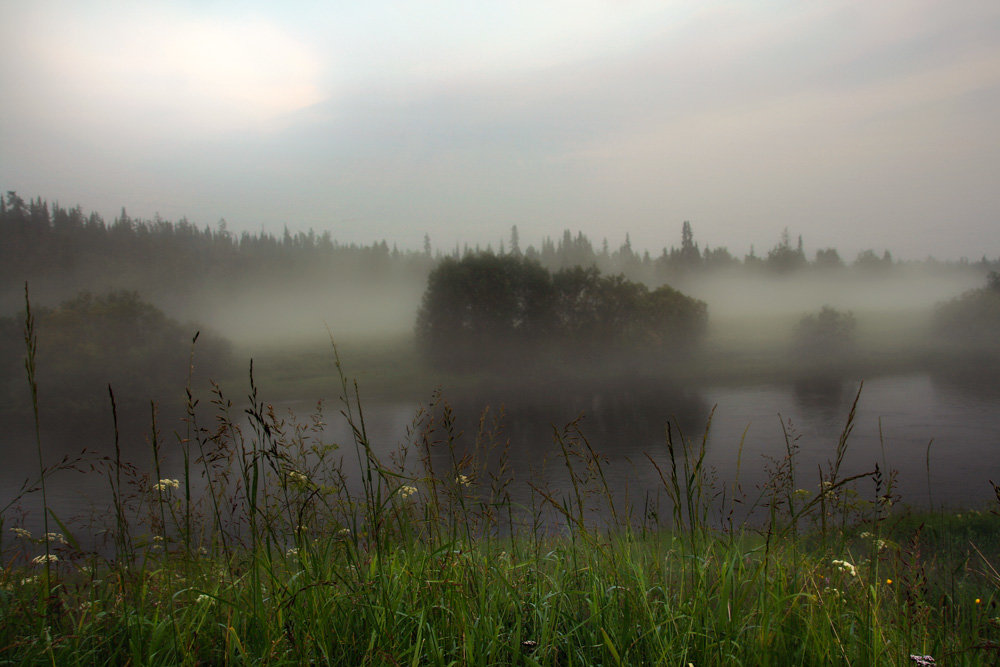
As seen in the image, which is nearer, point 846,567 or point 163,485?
point 846,567

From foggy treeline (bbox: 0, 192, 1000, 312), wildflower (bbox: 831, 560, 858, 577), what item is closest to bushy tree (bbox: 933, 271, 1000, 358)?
foggy treeline (bbox: 0, 192, 1000, 312)

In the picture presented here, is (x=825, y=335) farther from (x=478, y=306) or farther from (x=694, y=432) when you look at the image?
(x=478, y=306)

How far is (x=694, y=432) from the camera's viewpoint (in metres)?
31.8

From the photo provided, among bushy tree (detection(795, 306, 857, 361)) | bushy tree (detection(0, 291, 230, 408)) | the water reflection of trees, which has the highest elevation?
bushy tree (detection(0, 291, 230, 408))

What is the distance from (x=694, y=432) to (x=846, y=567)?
3093 cm

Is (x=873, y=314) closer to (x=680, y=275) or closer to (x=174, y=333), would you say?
(x=680, y=275)

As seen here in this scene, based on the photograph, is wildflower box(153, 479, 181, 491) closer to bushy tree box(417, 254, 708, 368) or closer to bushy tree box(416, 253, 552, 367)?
bushy tree box(416, 253, 552, 367)

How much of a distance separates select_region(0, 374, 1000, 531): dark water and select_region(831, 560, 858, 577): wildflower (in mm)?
15499

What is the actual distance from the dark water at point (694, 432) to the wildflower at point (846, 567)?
15.5 metres

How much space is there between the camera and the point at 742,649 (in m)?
2.04

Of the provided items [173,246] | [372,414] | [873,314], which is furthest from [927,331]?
[173,246]

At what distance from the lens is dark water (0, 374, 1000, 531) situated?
84.2 ft

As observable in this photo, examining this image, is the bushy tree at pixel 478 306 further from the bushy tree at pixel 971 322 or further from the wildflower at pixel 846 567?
the bushy tree at pixel 971 322

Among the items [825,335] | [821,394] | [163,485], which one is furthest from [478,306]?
[163,485]
